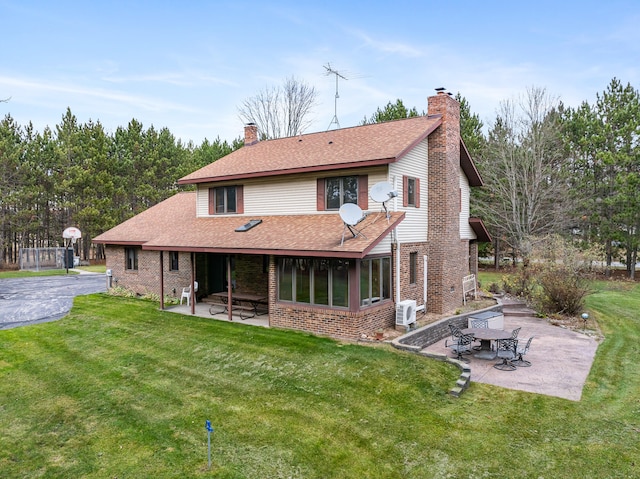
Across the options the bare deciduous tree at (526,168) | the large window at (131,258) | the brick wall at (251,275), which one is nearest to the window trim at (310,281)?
the brick wall at (251,275)

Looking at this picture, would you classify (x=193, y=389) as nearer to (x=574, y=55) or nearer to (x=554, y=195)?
(x=574, y=55)

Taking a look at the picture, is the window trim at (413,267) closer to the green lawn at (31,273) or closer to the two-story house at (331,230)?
the two-story house at (331,230)

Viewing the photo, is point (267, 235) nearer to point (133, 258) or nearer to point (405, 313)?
point (405, 313)

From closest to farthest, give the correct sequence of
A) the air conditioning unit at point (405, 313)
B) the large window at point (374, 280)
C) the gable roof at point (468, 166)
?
the large window at point (374, 280) → the air conditioning unit at point (405, 313) → the gable roof at point (468, 166)

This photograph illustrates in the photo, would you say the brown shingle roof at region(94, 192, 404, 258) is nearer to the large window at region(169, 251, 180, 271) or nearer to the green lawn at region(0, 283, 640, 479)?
the large window at region(169, 251, 180, 271)

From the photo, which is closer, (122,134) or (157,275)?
(157,275)

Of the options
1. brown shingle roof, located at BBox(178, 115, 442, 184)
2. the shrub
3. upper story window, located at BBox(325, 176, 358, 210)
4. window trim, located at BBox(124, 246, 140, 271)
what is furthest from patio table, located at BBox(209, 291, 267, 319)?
the shrub

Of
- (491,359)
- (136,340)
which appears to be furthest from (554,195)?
(136,340)
